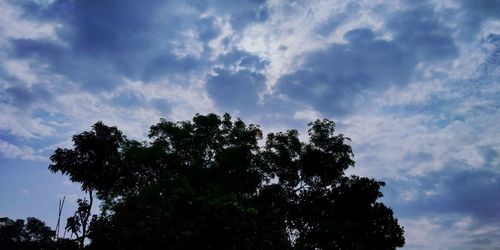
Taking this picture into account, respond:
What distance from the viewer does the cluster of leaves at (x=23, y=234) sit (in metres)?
78.4

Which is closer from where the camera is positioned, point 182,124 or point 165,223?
point 165,223

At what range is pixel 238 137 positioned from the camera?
32.5 meters

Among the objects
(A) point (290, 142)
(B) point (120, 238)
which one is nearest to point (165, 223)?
(B) point (120, 238)

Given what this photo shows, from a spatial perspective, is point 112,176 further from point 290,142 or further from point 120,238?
point 120,238

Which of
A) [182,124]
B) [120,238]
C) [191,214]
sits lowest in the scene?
[120,238]

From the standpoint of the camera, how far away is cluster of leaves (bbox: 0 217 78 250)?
3088 inches

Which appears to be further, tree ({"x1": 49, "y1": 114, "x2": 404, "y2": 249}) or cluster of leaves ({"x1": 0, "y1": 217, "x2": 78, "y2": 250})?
cluster of leaves ({"x1": 0, "y1": 217, "x2": 78, "y2": 250})

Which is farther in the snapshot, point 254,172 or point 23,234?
point 23,234

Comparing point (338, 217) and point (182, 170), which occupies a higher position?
point (182, 170)

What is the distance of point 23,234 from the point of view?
281ft

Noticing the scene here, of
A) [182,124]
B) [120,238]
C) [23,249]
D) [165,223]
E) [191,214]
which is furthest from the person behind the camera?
[23,249]

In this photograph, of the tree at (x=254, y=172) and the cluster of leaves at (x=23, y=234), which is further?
the cluster of leaves at (x=23, y=234)

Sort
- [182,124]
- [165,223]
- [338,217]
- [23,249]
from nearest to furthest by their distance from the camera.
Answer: [165,223] < [338,217] < [182,124] < [23,249]

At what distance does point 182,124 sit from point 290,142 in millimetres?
9992
